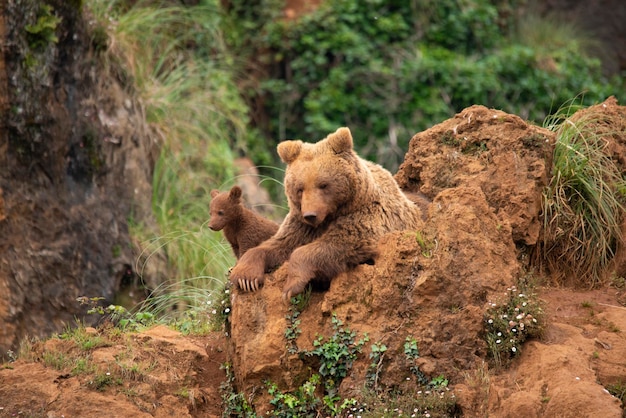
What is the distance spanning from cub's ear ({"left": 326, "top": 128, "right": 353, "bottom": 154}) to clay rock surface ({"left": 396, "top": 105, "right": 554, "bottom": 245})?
107 centimetres

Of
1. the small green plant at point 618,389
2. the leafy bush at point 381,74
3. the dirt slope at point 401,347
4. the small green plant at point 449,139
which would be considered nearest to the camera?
the small green plant at point 618,389

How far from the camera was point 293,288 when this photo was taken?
610 cm

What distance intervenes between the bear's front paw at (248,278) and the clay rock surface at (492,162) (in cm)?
176

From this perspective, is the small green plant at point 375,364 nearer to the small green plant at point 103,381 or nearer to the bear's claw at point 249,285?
the bear's claw at point 249,285

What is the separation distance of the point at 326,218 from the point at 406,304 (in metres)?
0.92

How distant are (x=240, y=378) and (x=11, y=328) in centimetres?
438

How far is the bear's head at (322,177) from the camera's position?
20.7 feet

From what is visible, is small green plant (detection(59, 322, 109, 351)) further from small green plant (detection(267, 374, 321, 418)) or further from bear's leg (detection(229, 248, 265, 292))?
small green plant (detection(267, 374, 321, 418))

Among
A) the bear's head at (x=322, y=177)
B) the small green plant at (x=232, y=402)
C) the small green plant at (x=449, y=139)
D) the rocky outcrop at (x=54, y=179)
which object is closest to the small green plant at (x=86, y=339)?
the small green plant at (x=232, y=402)

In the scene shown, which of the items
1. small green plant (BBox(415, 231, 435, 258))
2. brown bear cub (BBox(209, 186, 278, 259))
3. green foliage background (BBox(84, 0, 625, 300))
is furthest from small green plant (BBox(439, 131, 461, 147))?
green foliage background (BBox(84, 0, 625, 300))

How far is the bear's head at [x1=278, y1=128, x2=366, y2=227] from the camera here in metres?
6.32

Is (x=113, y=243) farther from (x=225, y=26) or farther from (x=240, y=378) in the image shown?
(x=225, y=26)

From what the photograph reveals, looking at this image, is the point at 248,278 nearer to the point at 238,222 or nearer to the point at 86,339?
the point at 86,339

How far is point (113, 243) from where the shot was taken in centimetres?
1071
